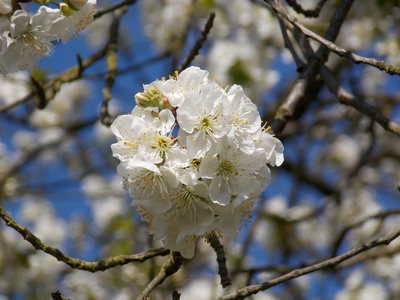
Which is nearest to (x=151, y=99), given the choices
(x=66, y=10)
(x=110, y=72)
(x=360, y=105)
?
(x=66, y=10)

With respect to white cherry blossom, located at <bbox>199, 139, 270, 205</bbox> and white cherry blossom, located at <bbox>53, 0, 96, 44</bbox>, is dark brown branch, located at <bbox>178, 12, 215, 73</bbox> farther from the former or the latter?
white cherry blossom, located at <bbox>199, 139, 270, 205</bbox>

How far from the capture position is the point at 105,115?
95.0 inches

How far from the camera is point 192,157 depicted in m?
1.50

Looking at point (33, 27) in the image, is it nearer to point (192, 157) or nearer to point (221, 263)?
point (192, 157)

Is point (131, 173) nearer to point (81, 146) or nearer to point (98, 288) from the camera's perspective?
point (98, 288)

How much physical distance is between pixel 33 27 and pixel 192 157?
0.85 m

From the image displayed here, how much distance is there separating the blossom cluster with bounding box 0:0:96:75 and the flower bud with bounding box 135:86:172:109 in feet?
1.86

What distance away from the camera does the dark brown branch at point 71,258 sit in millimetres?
1634

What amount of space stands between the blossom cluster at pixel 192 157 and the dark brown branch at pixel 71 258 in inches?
8.0

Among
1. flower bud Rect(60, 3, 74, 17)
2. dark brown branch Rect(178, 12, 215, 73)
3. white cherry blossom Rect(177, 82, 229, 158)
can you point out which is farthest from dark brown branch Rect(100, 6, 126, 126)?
white cherry blossom Rect(177, 82, 229, 158)

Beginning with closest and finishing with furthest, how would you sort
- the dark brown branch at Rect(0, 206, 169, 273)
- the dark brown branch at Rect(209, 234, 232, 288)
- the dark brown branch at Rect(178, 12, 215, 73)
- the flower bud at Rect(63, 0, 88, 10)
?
the dark brown branch at Rect(0, 206, 169, 273)
the dark brown branch at Rect(209, 234, 232, 288)
the flower bud at Rect(63, 0, 88, 10)
the dark brown branch at Rect(178, 12, 215, 73)

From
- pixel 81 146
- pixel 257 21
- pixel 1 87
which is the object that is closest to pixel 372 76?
pixel 257 21

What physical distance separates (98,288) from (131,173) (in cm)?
392

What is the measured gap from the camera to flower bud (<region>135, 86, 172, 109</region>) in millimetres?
1604
